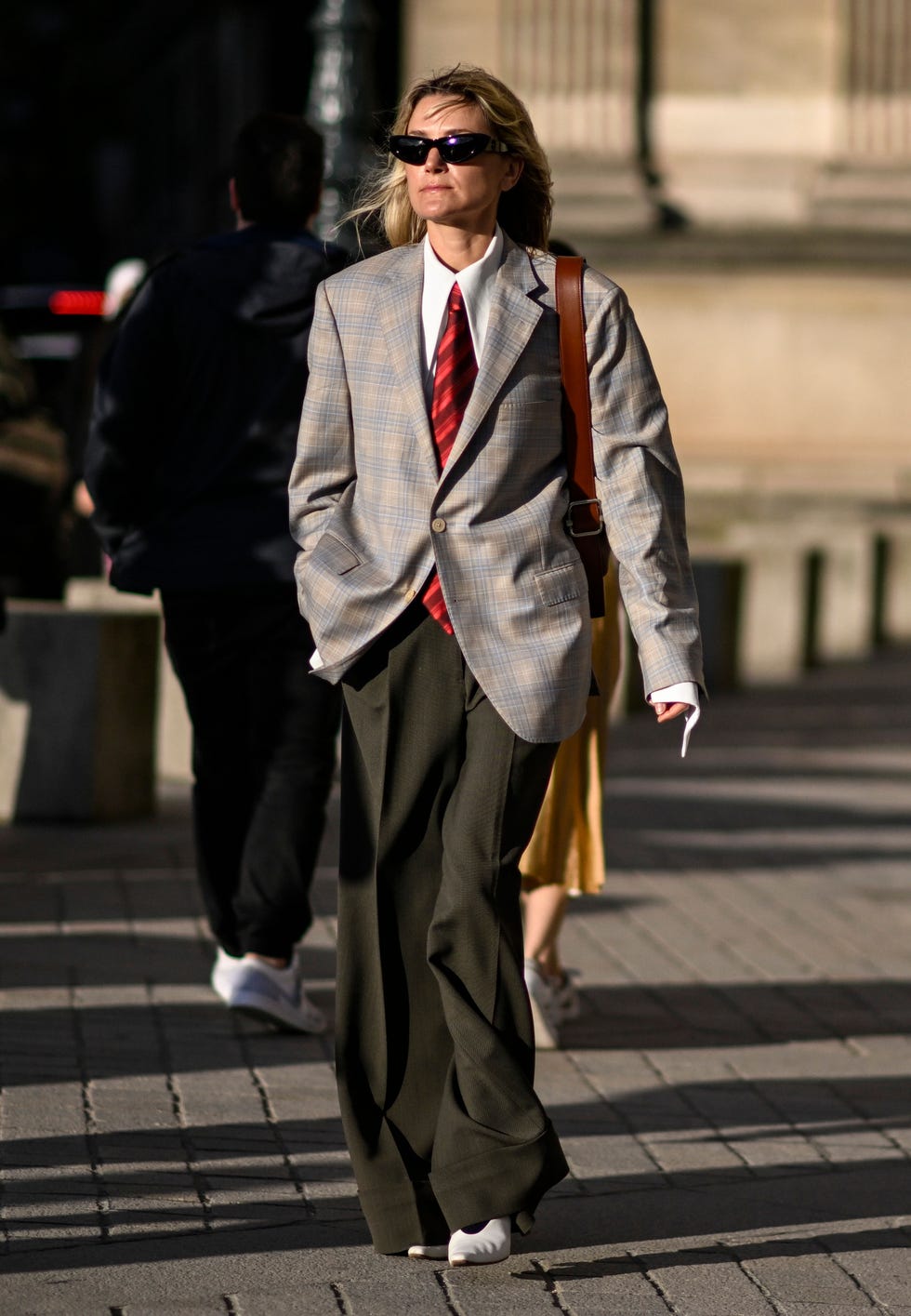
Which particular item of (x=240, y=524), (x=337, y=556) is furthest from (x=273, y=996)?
(x=337, y=556)

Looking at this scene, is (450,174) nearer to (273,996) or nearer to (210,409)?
(210,409)

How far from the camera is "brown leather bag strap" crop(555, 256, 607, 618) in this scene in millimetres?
4215

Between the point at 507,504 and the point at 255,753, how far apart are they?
6.64ft

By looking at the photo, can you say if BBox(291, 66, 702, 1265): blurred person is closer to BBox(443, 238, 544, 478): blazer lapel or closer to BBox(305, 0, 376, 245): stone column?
BBox(443, 238, 544, 478): blazer lapel

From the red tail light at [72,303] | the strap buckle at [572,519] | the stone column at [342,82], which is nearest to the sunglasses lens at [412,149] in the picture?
the strap buckle at [572,519]

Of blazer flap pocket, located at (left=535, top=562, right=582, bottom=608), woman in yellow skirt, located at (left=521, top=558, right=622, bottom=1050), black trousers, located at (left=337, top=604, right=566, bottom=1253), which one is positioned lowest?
woman in yellow skirt, located at (left=521, top=558, right=622, bottom=1050)

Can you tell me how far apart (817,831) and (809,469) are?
1077 cm

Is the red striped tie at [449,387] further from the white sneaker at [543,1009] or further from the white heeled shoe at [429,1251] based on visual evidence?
the white sneaker at [543,1009]

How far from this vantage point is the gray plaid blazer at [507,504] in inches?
163

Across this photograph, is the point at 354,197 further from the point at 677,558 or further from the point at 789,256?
the point at 789,256

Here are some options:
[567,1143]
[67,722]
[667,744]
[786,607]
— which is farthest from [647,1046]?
[786,607]

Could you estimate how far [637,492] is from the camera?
4184 millimetres

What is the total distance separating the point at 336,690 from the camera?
605 cm

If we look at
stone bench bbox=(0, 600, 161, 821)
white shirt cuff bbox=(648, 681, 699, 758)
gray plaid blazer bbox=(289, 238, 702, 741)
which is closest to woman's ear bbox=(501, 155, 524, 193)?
gray plaid blazer bbox=(289, 238, 702, 741)
